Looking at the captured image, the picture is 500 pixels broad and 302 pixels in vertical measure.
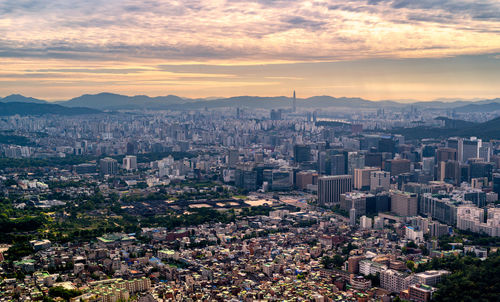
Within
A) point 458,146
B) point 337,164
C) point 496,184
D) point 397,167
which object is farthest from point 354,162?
point 458,146

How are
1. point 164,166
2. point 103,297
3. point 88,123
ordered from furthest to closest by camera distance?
point 88,123
point 164,166
point 103,297

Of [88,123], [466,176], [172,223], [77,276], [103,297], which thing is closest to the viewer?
[103,297]

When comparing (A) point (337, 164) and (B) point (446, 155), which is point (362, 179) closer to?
(A) point (337, 164)

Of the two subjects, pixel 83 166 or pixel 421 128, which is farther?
pixel 421 128

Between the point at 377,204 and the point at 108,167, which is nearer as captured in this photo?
the point at 377,204

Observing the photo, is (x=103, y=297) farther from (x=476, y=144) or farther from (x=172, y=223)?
(x=476, y=144)

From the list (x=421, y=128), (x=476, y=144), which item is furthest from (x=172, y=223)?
(x=421, y=128)

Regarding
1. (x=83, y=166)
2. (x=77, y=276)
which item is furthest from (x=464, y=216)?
(x=83, y=166)

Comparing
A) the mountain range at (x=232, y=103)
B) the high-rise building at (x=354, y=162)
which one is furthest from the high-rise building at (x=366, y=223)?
the mountain range at (x=232, y=103)

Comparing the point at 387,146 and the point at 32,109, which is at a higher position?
the point at 32,109
